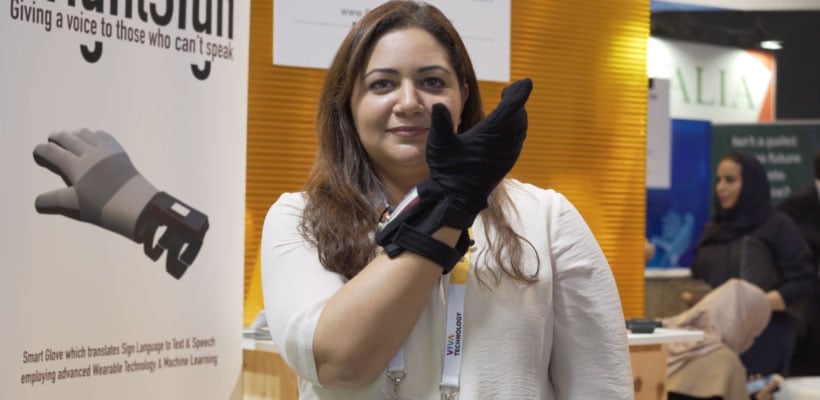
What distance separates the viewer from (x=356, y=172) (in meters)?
1.66

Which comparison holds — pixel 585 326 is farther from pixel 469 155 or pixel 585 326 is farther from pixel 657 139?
pixel 657 139

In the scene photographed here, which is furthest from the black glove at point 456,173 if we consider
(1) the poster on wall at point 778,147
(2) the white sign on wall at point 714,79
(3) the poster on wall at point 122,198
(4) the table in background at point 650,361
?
Result: (2) the white sign on wall at point 714,79

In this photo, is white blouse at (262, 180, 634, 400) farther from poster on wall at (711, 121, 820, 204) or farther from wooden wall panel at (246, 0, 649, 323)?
poster on wall at (711, 121, 820, 204)

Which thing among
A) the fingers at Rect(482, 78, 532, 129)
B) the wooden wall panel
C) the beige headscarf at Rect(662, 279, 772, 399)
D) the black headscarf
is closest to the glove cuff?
the fingers at Rect(482, 78, 532, 129)

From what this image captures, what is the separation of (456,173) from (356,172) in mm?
312

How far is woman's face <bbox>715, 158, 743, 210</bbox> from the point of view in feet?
24.6

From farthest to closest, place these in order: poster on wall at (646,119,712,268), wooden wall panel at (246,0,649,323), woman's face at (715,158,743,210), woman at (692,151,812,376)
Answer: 1. poster on wall at (646,119,712,268)
2. woman's face at (715,158,743,210)
3. woman at (692,151,812,376)
4. wooden wall panel at (246,0,649,323)

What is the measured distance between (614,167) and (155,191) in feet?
10.9

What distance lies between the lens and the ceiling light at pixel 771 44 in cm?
1024

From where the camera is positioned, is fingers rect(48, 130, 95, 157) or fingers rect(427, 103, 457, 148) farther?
fingers rect(48, 130, 95, 157)

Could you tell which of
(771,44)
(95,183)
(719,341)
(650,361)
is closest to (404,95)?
(95,183)

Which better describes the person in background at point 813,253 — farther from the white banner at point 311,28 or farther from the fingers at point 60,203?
the fingers at point 60,203

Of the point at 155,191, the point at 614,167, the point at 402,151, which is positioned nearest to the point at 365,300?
the point at 402,151

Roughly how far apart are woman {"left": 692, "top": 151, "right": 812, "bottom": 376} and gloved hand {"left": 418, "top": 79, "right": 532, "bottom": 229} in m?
6.20
